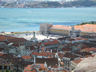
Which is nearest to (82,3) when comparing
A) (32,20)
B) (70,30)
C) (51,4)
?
(51,4)

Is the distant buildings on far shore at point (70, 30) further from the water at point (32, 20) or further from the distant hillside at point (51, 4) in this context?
the distant hillside at point (51, 4)

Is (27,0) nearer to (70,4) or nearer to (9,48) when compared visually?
(70,4)

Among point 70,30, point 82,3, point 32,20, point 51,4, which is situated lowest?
point 82,3

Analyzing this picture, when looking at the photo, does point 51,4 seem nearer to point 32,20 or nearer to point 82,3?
point 82,3

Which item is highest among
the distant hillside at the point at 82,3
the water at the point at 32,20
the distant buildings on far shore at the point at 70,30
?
the distant buildings on far shore at the point at 70,30

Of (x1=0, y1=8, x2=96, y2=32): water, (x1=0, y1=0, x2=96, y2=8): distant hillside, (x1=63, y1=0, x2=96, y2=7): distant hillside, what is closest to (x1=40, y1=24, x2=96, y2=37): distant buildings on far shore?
(x1=0, y1=8, x2=96, y2=32): water

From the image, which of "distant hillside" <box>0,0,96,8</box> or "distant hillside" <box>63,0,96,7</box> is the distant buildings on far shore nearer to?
"distant hillside" <box>0,0,96,8</box>

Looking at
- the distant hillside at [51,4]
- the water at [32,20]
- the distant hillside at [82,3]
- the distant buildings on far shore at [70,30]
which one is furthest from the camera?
the distant hillside at [82,3]

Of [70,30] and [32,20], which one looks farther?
[32,20]

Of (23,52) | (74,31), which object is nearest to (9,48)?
(23,52)

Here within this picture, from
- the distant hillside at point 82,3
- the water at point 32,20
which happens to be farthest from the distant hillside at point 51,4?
the water at point 32,20

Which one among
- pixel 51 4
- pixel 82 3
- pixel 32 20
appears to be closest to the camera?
pixel 32 20
